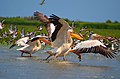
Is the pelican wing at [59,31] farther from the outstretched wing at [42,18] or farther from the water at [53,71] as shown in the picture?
the outstretched wing at [42,18]

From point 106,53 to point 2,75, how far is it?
4381 mm

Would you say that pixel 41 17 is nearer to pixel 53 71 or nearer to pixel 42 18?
pixel 42 18

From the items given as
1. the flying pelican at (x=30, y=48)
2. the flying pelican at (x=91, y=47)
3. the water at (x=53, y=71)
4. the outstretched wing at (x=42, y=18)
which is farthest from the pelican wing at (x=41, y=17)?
the water at (x=53, y=71)

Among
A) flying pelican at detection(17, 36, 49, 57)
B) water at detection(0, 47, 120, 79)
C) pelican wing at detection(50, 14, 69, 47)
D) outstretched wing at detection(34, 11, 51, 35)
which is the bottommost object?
water at detection(0, 47, 120, 79)

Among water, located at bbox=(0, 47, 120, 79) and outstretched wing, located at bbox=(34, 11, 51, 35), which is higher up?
outstretched wing, located at bbox=(34, 11, 51, 35)

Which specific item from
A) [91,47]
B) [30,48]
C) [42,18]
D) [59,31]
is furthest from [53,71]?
[30,48]

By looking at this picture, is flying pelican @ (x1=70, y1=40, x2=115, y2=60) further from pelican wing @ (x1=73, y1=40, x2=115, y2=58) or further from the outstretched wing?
the outstretched wing

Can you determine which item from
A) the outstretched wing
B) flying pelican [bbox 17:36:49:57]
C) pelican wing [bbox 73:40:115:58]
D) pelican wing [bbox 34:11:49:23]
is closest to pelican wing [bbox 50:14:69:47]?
pelican wing [bbox 73:40:115:58]

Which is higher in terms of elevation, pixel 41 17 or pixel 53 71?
pixel 41 17

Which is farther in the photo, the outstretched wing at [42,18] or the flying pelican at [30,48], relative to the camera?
the flying pelican at [30,48]

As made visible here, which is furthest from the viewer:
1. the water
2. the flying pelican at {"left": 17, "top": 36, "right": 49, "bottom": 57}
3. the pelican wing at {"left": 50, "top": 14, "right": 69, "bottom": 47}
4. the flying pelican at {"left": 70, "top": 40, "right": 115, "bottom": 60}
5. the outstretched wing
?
the flying pelican at {"left": 17, "top": 36, "right": 49, "bottom": 57}

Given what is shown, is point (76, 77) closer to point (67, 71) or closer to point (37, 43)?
point (67, 71)

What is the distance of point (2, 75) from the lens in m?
9.39

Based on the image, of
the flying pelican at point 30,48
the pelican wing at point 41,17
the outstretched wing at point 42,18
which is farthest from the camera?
the flying pelican at point 30,48
